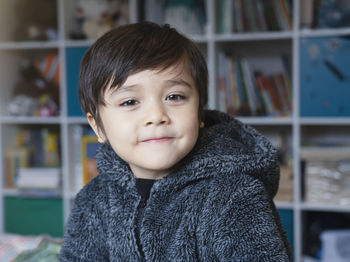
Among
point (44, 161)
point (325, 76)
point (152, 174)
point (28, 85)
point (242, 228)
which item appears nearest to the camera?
point (242, 228)

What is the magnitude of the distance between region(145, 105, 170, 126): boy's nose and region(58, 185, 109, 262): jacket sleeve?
0.26 m

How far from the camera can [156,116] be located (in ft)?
2.61

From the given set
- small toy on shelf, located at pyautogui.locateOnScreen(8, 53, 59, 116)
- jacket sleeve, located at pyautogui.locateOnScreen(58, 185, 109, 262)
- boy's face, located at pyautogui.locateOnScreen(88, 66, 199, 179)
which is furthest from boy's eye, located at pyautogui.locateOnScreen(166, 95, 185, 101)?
small toy on shelf, located at pyautogui.locateOnScreen(8, 53, 59, 116)

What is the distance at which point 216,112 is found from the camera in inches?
41.1

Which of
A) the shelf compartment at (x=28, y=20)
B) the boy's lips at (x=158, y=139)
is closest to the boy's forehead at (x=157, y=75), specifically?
the boy's lips at (x=158, y=139)

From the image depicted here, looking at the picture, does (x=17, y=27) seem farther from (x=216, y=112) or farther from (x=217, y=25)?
(x=216, y=112)

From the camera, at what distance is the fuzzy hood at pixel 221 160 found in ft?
2.77

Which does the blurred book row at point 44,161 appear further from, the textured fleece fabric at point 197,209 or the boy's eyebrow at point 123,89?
the boy's eyebrow at point 123,89

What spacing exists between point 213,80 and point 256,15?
39cm

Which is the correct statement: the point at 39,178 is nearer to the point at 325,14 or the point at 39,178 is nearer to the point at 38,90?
the point at 38,90

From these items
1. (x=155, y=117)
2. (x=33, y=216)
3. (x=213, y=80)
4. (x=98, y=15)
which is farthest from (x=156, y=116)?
(x=33, y=216)

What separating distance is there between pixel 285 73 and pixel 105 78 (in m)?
1.64

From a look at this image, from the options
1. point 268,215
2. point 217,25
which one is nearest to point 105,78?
point 268,215

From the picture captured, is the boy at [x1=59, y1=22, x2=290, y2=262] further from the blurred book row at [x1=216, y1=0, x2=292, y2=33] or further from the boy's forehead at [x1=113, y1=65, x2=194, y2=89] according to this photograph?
the blurred book row at [x1=216, y1=0, x2=292, y2=33]
